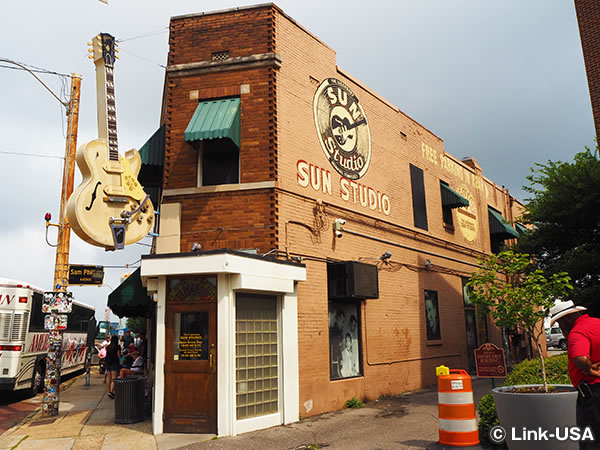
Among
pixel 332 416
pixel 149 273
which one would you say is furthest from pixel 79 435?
pixel 332 416

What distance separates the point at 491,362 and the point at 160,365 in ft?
20.6

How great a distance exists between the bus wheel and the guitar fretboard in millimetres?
9327

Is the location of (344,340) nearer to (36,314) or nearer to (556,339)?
(36,314)

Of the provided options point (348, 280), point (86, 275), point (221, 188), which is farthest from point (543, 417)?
point (86, 275)

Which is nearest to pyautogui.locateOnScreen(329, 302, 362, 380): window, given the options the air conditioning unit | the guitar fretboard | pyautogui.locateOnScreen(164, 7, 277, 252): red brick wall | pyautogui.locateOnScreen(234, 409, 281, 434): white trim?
the air conditioning unit

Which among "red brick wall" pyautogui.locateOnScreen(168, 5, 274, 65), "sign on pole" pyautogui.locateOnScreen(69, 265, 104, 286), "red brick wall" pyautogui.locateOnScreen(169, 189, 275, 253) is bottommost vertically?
"sign on pole" pyautogui.locateOnScreen(69, 265, 104, 286)

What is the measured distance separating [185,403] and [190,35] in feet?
28.3

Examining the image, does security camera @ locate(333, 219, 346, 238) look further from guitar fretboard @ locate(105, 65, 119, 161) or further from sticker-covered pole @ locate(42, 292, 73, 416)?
sticker-covered pole @ locate(42, 292, 73, 416)

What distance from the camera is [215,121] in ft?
36.8

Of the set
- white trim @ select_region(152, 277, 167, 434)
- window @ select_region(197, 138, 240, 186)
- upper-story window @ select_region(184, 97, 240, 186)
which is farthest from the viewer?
window @ select_region(197, 138, 240, 186)

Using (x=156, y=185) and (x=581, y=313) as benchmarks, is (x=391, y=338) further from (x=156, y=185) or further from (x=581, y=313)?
(x=581, y=313)

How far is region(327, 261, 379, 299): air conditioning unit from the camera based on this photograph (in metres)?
12.1

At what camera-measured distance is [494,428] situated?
7.03 m

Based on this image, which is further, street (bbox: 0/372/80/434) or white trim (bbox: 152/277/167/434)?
street (bbox: 0/372/80/434)
